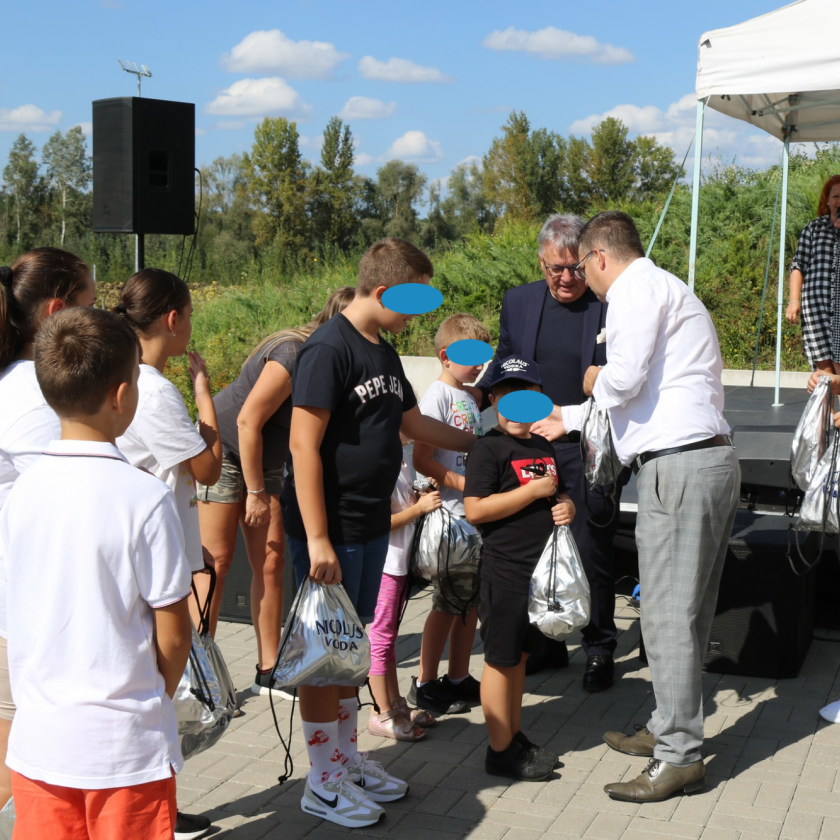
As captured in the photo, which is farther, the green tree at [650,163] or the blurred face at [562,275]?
the green tree at [650,163]

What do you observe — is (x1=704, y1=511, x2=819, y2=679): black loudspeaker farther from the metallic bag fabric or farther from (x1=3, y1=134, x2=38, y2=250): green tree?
(x1=3, y1=134, x2=38, y2=250): green tree

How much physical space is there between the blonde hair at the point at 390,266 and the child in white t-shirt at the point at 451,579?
2.31 feet

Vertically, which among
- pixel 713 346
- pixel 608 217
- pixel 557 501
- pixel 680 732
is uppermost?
pixel 608 217

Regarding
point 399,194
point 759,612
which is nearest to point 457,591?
point 759,612

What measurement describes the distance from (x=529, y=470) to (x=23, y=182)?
55.8 metres

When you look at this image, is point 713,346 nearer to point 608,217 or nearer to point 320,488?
point 608,217

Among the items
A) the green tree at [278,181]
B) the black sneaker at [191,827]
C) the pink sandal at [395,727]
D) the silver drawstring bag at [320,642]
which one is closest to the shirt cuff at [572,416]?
the silver drawstring bag at [320,642]

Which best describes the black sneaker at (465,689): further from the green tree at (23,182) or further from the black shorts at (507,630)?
the green tree at (23,182)

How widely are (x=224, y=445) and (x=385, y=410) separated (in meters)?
1.34

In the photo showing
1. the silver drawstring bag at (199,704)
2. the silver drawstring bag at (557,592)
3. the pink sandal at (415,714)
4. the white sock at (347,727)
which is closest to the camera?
the silver drawstring bag at (199,704)

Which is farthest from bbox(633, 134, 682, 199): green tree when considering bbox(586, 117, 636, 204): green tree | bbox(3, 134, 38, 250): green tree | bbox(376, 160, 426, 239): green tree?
bbox(3, 134, 38, 250): green tree

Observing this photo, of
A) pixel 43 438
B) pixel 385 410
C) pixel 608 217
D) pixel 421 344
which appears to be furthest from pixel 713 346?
pixel 421 344

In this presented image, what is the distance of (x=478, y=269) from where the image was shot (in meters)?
15.7

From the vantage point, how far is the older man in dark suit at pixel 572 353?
3.83m
